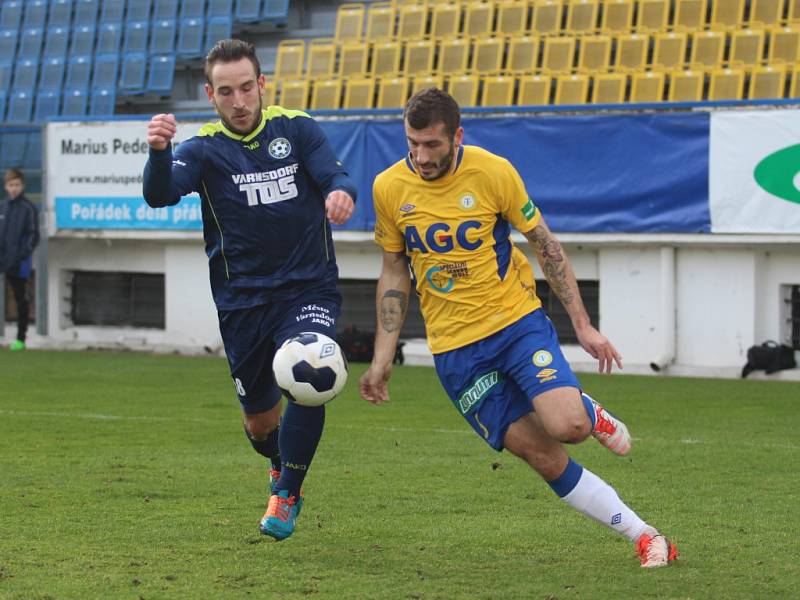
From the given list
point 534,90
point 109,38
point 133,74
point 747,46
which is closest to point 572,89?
point 534,90

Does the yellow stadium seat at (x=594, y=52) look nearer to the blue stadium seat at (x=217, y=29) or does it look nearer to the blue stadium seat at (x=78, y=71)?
the blue stadium seat at (x=217, y=29)

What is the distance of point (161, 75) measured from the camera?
23.0m

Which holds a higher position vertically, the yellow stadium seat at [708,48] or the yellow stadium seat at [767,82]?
the yellow stadium seat at [708,48]

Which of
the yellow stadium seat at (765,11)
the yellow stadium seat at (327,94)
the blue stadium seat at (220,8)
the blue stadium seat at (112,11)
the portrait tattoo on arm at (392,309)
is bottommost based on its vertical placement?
the portrait tattoo on arm at (392,309)

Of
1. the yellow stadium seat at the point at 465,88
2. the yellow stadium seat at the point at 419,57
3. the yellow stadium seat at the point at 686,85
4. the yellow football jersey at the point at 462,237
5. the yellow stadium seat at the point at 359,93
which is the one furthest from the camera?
the yellow stadium seat at the point at 419,57

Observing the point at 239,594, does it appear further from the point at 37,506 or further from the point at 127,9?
the point at 127,9

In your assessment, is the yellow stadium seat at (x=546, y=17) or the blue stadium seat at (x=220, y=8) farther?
the blue stadium seat at (x=220, y=8)

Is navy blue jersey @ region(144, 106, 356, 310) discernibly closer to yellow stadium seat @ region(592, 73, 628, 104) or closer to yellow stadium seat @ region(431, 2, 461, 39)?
yellow stadium seat @ region(592, 73, 628, 104)

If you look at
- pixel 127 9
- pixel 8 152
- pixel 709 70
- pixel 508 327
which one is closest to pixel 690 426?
pixel 508 327

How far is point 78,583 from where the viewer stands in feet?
16.7

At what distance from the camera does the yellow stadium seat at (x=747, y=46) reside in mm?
17328

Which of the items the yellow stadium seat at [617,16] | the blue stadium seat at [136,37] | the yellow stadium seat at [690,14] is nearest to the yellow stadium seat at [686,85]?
the yellow stadium seat at [690,14]

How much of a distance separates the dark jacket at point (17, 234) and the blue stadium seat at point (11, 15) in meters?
9.33

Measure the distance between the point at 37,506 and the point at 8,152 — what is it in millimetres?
13014
